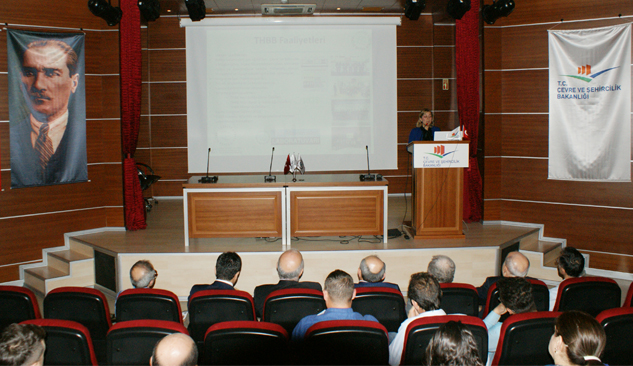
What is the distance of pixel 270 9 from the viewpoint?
753 centimetres

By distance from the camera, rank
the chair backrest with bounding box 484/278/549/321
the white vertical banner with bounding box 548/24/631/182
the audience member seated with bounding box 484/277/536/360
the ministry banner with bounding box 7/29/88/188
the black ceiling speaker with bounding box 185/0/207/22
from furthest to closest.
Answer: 1. the black ceiling speaker with bounding box 185/0/207/22
2. the white vertical banner with bounding box 548/24/631/182
3. the ministry banner with bounding box 7/29/88/188
4. the chair backrest with bounding box 484/278/549/321
5. the audience member seated with bounding box 484/277/536/360

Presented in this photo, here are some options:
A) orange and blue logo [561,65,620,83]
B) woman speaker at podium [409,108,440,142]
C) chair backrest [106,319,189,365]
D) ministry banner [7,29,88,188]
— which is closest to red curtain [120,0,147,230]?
ministry banner [7,29,88,188]

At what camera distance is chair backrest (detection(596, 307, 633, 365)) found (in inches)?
92.3

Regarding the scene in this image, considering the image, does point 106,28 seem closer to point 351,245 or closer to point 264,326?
point 351,245

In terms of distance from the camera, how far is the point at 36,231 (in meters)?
5.65

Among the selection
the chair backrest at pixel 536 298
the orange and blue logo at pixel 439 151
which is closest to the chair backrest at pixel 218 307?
the chair backrest at pixel 536 298

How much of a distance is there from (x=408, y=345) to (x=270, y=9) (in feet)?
21.2

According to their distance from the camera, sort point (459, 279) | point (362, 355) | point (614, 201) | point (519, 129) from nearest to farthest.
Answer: point (362, 355) → point (459, 279) → point (614, 201) → point (519, 129)

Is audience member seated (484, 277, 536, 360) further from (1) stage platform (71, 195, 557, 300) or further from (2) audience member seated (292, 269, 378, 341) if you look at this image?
(1) stage platform (71, 195, 557, 300)

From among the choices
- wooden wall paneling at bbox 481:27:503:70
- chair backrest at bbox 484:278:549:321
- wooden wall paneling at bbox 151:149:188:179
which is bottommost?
chair backrest at bbox 484:278:549:321

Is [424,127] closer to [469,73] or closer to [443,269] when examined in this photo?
[469,73]

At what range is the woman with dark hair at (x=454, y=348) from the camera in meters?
1.71

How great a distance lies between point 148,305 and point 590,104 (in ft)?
17.8

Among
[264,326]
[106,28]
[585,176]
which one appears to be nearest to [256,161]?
[106,28]
